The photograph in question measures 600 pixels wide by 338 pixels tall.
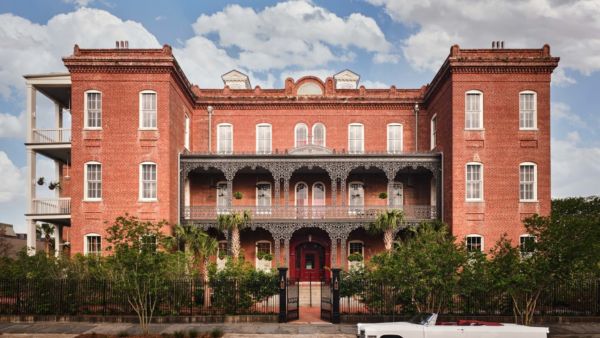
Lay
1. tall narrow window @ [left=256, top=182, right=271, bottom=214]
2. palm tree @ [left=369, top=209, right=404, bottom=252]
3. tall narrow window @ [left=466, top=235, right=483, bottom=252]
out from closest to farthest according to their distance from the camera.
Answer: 1. tall narrow window @ [left=466, top=235, right=483, bottom=252]
2. palm tree @ [left=369, top=209, right=404, bottom=252]
3. tall narrow window @ [left=256, top=182, right=271, bottom=214]

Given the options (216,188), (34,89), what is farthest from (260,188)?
(34,89)

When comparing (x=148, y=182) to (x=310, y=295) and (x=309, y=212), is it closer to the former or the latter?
(x=309, y=212)

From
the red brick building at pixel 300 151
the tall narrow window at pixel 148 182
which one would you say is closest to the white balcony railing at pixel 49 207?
the red brick building at pixel 300 151

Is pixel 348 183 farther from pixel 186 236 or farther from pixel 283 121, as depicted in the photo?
pixel 186 236

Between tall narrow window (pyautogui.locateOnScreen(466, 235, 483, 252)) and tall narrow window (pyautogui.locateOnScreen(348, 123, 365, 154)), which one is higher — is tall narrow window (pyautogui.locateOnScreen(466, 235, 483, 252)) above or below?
below

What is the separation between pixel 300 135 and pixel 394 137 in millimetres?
5479

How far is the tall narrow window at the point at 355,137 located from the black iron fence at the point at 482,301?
13074 mm

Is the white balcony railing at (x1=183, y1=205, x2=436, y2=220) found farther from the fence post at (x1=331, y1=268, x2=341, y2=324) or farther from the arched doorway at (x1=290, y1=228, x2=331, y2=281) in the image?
the fence post at (x1=331, y1=268, x2=341, y2=324)

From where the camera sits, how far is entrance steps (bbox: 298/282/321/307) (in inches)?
854

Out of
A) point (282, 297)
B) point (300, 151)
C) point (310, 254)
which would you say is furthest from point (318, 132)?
point (282, 297)

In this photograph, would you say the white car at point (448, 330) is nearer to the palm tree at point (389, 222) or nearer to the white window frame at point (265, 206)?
the palm tree at point (389, 222)

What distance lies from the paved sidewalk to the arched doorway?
11497 millimetres

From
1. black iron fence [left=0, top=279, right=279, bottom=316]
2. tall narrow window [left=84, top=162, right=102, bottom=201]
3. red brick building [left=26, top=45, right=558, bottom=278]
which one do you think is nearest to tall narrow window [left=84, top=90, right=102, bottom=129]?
red brick building [left=26, top=45, right=558, bottom=278]

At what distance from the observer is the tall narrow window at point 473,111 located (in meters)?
24.6
